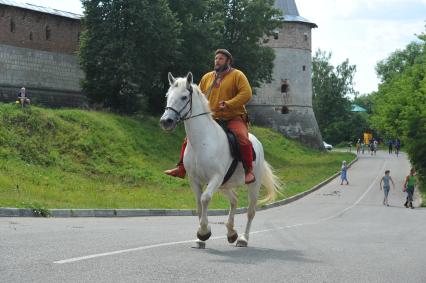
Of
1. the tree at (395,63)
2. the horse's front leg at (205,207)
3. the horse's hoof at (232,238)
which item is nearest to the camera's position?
the horse's front leg at (205,207)

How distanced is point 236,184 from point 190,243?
1.17 metres

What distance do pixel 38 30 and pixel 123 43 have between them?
24.2 feet

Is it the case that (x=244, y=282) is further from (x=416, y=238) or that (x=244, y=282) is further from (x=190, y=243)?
(x=416, y=238)

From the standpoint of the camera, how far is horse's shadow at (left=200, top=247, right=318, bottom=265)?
9.63 meters

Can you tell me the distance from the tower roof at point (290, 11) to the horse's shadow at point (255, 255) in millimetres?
77759

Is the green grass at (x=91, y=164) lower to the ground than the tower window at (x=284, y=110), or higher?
lower

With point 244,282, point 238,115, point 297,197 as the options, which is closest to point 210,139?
point 238,115

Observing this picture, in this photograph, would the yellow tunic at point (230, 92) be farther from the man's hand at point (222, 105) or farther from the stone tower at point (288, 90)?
the stone tower at point (288, 90)

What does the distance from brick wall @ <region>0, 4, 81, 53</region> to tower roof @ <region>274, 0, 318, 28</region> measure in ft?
110

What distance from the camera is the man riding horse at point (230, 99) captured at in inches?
464

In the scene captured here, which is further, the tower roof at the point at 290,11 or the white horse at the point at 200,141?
the tower roof at the point at 290,11

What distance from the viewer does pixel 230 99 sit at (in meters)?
12.0

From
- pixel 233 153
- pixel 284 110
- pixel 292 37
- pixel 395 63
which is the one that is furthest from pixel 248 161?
pixel 395 63

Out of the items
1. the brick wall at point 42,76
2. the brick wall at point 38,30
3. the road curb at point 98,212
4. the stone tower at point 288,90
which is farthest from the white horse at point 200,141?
the stone tower at point 288,90
